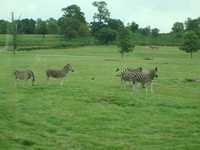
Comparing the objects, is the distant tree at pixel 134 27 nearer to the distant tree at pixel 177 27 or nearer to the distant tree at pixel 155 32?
the distant tree at pixel 177 27

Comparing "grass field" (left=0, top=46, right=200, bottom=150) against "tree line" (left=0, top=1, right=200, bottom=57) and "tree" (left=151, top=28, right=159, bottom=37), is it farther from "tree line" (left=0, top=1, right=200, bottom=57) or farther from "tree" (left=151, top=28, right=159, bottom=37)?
"tree" (left=151, top=28, right=159, bottom=37)

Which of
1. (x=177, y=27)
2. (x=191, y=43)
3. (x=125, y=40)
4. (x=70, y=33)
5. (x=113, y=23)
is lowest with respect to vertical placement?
(x=191, y=43)

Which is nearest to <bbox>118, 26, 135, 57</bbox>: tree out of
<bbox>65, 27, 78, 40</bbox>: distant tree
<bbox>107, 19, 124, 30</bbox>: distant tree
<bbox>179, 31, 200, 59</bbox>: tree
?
<bbox>179, 31, 200, 59</bbox>: tree

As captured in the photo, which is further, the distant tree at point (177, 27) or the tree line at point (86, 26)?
the distant tree at point (177, 27)

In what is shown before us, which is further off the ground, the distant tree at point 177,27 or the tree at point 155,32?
the distant tree at point 177,27

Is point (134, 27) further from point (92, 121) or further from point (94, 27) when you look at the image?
point (92, 121)

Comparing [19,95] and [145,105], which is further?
[19,95]

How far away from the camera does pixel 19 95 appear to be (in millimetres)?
18500

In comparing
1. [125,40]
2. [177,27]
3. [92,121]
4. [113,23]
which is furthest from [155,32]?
[92,121]

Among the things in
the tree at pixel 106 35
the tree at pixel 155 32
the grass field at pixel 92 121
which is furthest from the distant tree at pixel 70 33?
the grass field at pixel 92 121

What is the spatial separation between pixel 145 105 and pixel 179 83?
12.4m

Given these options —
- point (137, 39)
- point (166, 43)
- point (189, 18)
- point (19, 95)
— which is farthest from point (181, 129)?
point (189, 18)

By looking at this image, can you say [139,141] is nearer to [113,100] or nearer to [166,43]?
[113,100]

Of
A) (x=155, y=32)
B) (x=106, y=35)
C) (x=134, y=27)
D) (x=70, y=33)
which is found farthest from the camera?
(x=134, y=27)
